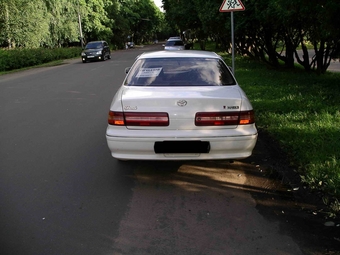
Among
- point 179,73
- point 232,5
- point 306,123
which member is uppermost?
point 232,5

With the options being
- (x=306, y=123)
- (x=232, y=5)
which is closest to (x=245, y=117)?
(x=306, y=123)

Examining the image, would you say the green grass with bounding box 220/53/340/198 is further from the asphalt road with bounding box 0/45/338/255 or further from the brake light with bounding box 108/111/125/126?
the brake light with bounding box 108/111/125/126

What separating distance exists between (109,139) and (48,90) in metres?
9.53

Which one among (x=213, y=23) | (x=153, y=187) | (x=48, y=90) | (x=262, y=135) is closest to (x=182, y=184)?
(x=153, y=187)

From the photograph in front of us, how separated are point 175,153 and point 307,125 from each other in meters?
2.93

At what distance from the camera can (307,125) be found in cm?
598

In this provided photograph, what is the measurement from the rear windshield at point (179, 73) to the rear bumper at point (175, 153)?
36.4 inches

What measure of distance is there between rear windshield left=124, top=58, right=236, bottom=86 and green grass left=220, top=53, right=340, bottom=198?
140cm

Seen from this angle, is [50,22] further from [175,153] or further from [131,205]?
[131,205]

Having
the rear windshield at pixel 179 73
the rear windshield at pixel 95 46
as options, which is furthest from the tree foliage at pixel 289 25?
the rear windshield at pixel 95 46

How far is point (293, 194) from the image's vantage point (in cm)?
399

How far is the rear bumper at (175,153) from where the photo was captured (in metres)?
4.06

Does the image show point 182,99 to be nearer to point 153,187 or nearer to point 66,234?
point 153,187

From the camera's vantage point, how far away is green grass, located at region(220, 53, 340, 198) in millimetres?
4262
